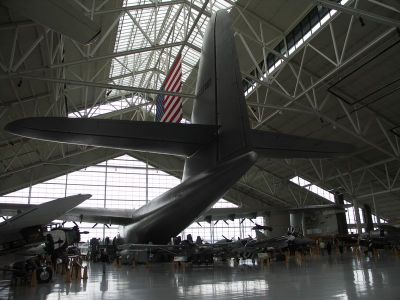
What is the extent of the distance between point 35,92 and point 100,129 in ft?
51.4

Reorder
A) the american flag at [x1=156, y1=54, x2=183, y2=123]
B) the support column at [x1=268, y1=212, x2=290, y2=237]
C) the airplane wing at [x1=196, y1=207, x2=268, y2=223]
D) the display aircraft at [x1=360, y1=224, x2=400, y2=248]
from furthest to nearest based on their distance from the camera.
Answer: the support column at [x1=268, y1=212, x2=290, y2=237]
the airplane wing at [x1=196, y1=207, x2=268, y2=223]
the display aircraft at [x1=360, y1=224, x2=400, y2=248]
the american flag at [x1=156, y1=54, x2=183, y2=123]

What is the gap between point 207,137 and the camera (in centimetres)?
1038

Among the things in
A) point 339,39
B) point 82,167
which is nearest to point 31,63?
point 339,39

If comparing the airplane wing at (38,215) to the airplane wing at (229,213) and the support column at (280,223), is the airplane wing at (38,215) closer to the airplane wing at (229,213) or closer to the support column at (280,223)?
the airplane wing at (229,213)

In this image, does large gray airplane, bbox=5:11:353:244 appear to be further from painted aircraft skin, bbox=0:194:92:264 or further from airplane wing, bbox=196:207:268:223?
→ airplane wing, bbox=196:207:268:223

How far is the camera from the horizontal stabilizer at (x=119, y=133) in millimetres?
6918

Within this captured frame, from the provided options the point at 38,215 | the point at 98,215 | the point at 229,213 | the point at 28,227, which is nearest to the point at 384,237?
the point at 229,213

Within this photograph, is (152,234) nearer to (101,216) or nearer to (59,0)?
(101,216)

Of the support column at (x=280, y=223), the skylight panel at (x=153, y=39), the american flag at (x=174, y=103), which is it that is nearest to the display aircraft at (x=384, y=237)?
the american flag at (x=174, y=103)

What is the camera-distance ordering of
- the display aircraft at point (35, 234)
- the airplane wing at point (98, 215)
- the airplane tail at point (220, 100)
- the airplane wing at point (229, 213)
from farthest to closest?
1. the airplane wing at point (229, 213)
2. the airplane wing at point (98, 215)
3. the airplane tail at point (220, 100)
4. the display aircraft at point (35, 234)

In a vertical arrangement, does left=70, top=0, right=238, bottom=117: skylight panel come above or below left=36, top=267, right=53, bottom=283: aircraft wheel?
above

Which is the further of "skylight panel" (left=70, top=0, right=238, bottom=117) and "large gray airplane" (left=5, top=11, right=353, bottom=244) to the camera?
"skylight panel" (left=70, top=0, right=238, bottom=117)

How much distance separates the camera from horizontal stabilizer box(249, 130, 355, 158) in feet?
28.9

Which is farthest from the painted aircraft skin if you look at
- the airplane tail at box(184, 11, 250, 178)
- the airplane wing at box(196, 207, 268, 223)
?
the airplane wing at box(196, 207, 268, 223)
